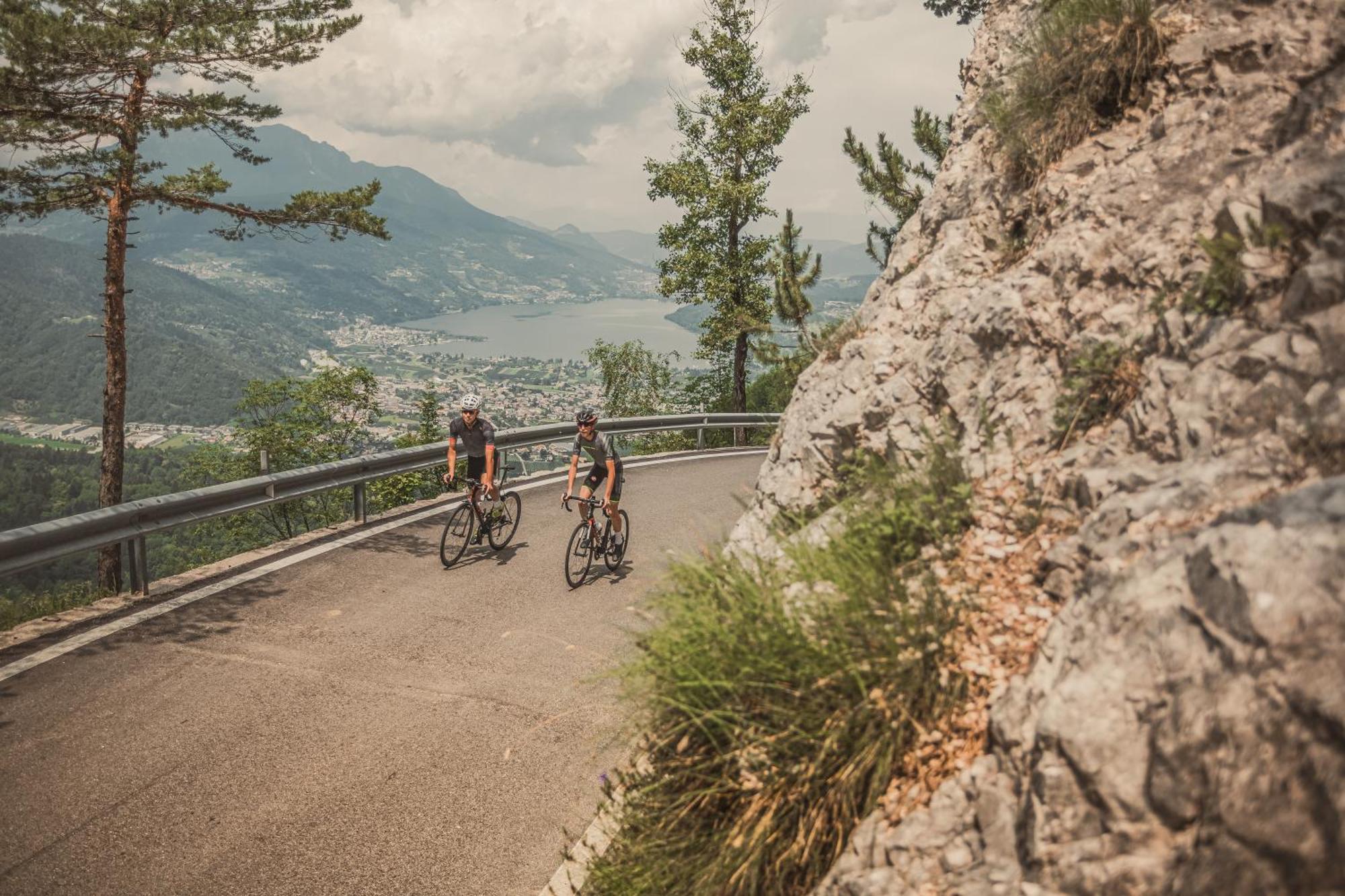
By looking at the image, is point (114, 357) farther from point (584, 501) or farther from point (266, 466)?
point (584, 501)

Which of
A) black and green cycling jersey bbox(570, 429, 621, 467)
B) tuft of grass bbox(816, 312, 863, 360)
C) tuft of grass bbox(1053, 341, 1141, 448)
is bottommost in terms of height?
black and green cycling jersey bbox(570, 429, 621, 467)

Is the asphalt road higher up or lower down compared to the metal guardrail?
lower down

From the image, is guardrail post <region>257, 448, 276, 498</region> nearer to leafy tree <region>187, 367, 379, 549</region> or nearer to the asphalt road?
the asphalt road

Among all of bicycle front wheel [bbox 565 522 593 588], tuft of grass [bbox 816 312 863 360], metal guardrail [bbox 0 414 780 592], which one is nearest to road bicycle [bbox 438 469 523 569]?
bicycle front wheel [bbox 565 522 593 588]

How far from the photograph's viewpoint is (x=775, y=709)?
293cm

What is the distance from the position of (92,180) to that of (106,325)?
8.48 ft

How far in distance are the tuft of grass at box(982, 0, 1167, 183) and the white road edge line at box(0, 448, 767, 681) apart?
8724mm

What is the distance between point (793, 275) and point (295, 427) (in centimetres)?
1898

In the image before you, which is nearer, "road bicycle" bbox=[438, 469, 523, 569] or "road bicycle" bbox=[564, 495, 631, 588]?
"road bicycle" bbox=[564, 495, 631, 588]

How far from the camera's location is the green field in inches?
3817

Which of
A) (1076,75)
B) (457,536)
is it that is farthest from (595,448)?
(1076,75)

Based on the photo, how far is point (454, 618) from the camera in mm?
7258

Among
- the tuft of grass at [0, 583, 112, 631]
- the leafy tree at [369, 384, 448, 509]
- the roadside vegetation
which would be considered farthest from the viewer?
the roadside vegetation

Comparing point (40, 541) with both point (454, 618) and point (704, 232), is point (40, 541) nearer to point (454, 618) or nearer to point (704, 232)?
point (454, 618)
